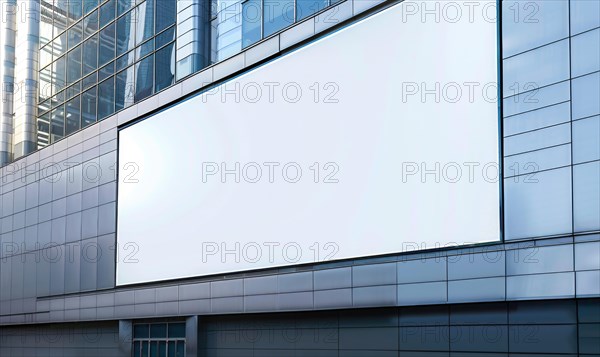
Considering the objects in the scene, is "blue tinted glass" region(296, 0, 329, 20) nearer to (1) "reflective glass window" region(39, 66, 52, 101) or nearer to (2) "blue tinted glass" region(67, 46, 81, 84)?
(2) "blue tinted glass" region(67, 46, 81, 84)

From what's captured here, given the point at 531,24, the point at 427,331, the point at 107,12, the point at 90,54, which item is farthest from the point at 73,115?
the point at 531,24

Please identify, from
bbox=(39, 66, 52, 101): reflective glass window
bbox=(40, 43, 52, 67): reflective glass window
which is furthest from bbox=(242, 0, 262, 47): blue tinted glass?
bbox=(40, 43, 52, 67): reflective glass window

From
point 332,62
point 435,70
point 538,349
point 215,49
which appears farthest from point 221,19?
point 538,349

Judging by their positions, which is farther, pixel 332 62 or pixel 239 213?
pixel 239 213

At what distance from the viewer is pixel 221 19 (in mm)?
21234

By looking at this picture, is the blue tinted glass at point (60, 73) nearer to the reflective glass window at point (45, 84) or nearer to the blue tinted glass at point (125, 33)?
the reflective glass window at point (45, 84)

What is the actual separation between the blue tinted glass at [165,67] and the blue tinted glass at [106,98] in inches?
127

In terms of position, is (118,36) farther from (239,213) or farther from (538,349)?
(538,349)

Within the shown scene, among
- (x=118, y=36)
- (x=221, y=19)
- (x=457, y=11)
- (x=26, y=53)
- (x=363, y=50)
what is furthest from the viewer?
(x=26, y=53)

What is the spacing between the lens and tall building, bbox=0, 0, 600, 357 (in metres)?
12.6

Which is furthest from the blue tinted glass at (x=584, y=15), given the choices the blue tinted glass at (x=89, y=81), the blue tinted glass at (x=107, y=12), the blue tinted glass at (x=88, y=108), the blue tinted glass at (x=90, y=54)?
the blue tinted glass at (x=90, y=54)

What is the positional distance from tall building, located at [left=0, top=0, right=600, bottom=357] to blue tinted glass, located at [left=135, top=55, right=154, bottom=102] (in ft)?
0.31

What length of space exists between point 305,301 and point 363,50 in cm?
647

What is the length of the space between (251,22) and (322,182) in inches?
233
